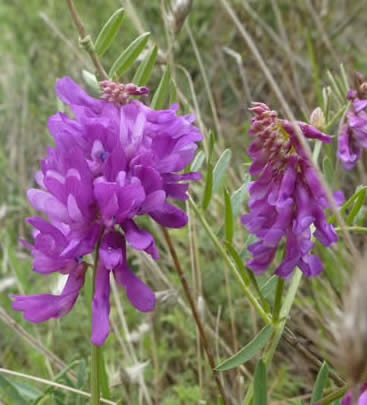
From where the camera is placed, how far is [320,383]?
745 mm

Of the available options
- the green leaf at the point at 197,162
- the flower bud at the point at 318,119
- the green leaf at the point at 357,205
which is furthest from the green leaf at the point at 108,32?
the green leaf at the point at 357,205

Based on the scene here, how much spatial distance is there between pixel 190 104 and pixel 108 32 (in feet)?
2.27

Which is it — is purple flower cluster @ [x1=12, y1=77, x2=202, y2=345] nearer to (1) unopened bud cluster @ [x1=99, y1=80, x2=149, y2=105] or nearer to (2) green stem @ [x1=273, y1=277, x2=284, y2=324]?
(1) unopened bud cluster @ [x1=99, y1=80, x2=149, y2=105]

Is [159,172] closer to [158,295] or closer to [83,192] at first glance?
[83,192]

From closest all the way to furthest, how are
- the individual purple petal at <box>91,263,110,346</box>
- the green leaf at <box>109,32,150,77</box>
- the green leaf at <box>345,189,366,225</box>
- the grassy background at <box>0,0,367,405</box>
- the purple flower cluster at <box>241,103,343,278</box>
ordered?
the individual purple petal at <box>91,263,110,346</box>
the purple flower cluster at <box>241,103,343,278</box>
the green leaf at <box>345,189,366,225</box>
the green leaf at <box>109,32,150,77</box>
the grassy background at <box>0,0,367,405</box>

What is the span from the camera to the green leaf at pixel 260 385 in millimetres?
640

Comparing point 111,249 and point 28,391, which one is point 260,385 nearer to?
point 111,249

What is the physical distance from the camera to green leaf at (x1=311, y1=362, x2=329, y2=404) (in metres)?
0.73

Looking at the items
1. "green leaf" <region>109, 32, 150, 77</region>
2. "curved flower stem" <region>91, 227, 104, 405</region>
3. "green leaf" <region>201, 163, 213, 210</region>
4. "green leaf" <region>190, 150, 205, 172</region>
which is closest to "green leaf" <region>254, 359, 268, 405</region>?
"curved flower stem" <region>91, 227, 104, 405</region>

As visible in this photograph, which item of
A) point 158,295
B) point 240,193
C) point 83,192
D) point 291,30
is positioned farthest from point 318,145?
point 291,30

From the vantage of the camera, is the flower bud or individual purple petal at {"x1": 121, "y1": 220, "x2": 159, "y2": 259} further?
the flower bud

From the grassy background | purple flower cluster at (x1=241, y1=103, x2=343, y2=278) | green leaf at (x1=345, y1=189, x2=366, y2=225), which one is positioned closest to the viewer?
purple flower cluster at (x1=241, y1=103, x2=343, y2=278)

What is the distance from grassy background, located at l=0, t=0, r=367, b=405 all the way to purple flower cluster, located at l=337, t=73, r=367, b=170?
29 centimetres

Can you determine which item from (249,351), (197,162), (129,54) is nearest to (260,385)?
(249,351)
